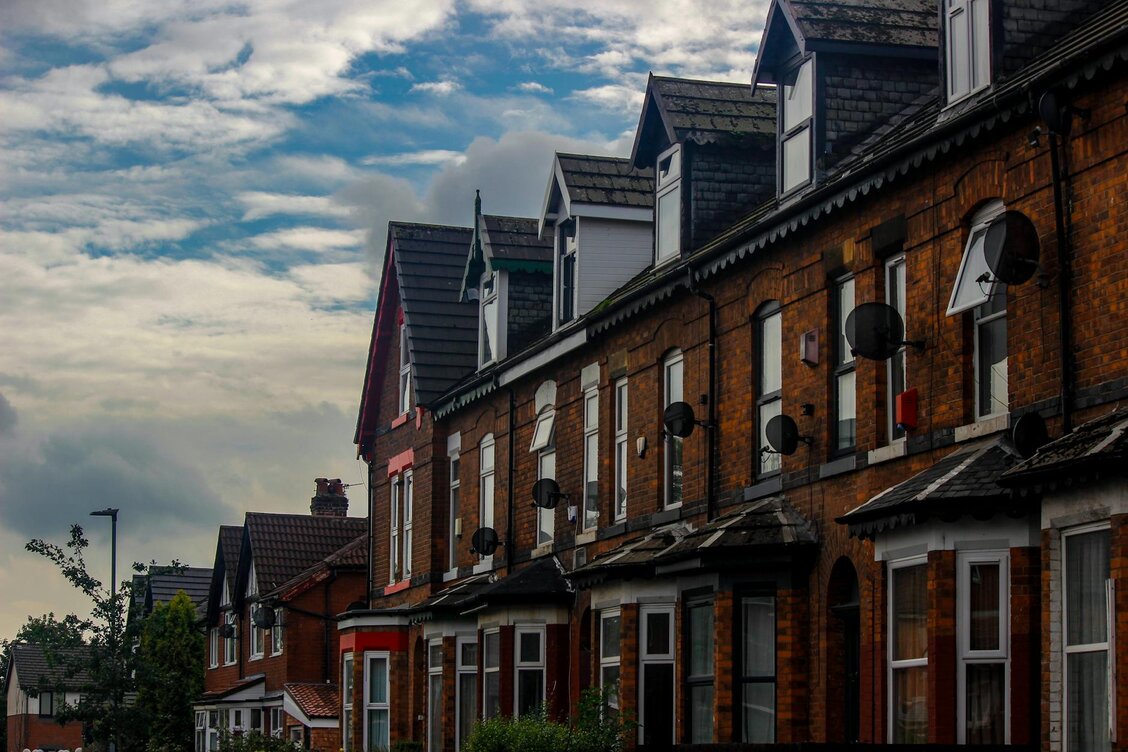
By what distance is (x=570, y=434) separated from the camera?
28469 millimetres

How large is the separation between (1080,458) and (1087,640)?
154 centimetres

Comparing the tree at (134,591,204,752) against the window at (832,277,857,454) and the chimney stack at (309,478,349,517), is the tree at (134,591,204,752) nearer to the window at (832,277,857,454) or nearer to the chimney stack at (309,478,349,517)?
the chimney stack at (309,478,349,517)

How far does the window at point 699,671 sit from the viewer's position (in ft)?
71.2

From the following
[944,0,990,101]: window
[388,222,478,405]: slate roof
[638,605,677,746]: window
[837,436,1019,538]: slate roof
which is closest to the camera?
[837,436,1019,538]: slate roof

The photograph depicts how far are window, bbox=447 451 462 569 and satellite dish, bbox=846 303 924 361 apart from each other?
1710 cm

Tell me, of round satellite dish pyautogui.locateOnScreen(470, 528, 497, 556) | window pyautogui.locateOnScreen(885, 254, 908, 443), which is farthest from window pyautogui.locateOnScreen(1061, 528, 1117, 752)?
round satellite dish pyautogui.locateOnScreen(470, 528, 497, 556)

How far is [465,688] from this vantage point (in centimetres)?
3092

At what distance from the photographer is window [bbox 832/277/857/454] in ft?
65.5

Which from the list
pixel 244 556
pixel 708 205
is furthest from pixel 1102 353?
pixel 244 556

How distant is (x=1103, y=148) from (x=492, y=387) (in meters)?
17.0

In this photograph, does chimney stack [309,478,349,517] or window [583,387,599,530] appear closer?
window [583,387,599,530]

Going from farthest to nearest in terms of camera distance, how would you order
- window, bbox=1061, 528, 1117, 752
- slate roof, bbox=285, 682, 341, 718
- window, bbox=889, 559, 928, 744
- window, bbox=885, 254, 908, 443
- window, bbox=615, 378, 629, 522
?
slate roof, bbox=285, 682, 341, 718, window, bbox=615, 378, 629, 522, window, bbox=885, 254, 908, 443, window, bbox=889, 559, 928, 744, window, bbox=1061, 528, 1117, 752

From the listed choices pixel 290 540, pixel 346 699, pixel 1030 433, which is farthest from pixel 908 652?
pixel 290 540

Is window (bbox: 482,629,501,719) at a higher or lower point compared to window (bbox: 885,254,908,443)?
lower
